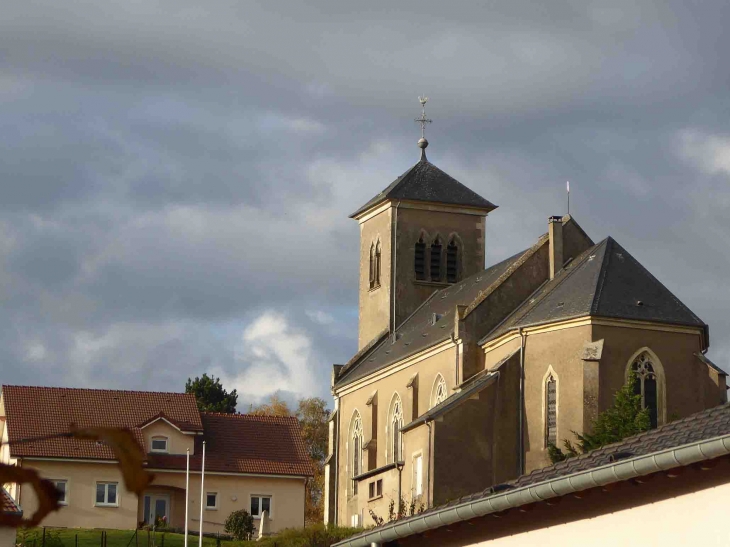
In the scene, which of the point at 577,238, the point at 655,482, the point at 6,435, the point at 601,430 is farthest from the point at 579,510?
the point at 6,435

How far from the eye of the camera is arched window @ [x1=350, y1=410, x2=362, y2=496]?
5694cm

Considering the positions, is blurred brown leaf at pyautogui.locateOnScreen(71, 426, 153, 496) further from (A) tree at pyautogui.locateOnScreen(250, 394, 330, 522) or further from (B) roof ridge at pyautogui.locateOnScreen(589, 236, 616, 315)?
(A) tree at pyautogui.locateOnScreen(250, 394, 330, 522)

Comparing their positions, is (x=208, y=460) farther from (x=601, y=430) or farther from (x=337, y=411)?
(x=601, y=430)

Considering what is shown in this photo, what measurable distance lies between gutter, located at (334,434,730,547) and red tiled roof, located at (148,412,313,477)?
55024mm

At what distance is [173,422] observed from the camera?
6981 centimetres

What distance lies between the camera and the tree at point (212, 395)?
327ft

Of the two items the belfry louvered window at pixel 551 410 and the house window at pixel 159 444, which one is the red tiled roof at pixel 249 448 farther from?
the belfry louvered window at pixel 551 410

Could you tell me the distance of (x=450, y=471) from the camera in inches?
1762

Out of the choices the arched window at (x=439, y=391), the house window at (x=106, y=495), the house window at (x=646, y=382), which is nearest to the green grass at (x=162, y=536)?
the house window at (x=106, y=495)

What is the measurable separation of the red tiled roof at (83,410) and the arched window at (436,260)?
16598mm

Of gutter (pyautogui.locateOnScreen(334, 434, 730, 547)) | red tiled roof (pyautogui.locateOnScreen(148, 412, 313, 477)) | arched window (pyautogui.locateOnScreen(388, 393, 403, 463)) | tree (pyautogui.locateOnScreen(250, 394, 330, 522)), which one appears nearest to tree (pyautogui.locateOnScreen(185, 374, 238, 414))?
tree (pyautogui.locateOnScreen(250, 394, 330, 522))

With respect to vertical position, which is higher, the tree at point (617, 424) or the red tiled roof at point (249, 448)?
the red tiled roof at point (249, 448)

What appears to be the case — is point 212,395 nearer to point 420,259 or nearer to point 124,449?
point 420,259

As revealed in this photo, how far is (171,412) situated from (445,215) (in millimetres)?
19171
